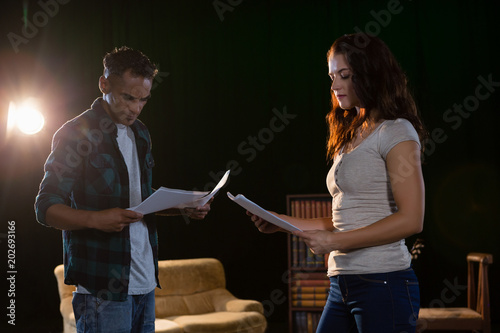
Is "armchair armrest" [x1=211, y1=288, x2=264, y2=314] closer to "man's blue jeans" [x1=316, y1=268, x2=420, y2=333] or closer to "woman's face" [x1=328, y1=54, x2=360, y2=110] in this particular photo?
"man's blue jeans" [x1=316, y1=268, x2=420, y2=333]

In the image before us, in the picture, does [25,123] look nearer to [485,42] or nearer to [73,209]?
[73,209]

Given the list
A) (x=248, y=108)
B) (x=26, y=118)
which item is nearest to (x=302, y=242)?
(x=248, y=108)

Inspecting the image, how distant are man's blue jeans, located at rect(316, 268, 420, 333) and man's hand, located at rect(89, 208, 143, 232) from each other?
0.68 m

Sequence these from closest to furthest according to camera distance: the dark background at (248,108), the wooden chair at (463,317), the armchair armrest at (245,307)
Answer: the wooden chair at (463,317), the armchair armrest at (245,307), the dark background at (248,108)

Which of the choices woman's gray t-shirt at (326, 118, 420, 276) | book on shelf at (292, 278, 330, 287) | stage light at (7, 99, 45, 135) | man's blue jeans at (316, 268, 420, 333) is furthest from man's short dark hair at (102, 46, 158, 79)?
stage light at (7, 99, 45, 135)

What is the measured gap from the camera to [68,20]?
6.18m

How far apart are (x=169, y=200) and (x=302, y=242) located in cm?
351

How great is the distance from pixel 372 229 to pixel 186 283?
378 centimetres

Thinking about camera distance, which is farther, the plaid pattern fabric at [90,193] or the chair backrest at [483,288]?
the chair backrest at [483,288]

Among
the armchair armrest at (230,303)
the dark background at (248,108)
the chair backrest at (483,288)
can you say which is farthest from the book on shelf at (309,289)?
the chair backrest at (483,288)

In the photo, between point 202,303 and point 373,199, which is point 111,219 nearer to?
point 373,199

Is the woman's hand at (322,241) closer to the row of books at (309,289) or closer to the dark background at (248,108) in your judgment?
the row of books at (309,289)

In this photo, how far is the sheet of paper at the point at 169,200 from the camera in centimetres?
165

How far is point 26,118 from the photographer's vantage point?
18.3 ft
